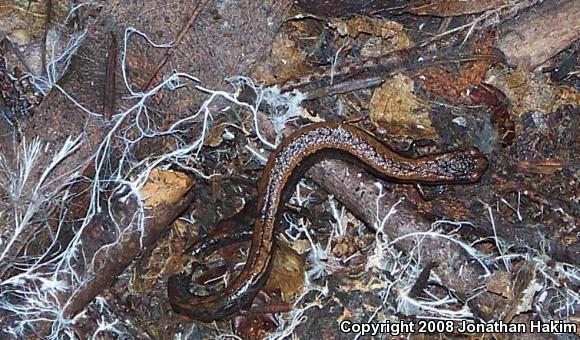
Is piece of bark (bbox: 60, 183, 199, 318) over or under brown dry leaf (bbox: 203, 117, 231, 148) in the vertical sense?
under

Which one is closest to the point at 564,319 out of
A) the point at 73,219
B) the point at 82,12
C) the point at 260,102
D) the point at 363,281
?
the point at 363,281

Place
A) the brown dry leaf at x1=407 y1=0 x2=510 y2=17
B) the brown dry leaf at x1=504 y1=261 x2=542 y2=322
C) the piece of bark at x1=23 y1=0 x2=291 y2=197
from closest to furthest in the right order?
the piece of bark at x1=23 y1=0 x2=291 y2=197
the brown dry leaf at x1=504 y1=261 x2=542 y2=322
the brown dry leaf at x1=407 y1=0 x2=510 y2=17

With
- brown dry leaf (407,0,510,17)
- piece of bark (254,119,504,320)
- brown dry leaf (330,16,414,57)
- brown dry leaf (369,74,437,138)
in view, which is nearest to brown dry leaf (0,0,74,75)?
piece of bark (254,119,504,320)

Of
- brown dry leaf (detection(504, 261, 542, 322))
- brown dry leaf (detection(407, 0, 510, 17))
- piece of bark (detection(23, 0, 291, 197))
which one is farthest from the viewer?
brown dry leaf (detection(407, 0, 510, 17))

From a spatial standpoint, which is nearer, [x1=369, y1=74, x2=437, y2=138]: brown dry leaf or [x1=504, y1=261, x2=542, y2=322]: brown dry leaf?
[x1=504, y1=261, x2=542, y2=322]: brown dry leaf

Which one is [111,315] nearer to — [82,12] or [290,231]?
[290,231]

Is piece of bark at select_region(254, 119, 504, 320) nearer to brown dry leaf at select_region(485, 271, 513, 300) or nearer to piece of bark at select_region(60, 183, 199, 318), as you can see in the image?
brown dry leaf at select_region(485, 271, 513, 300)
